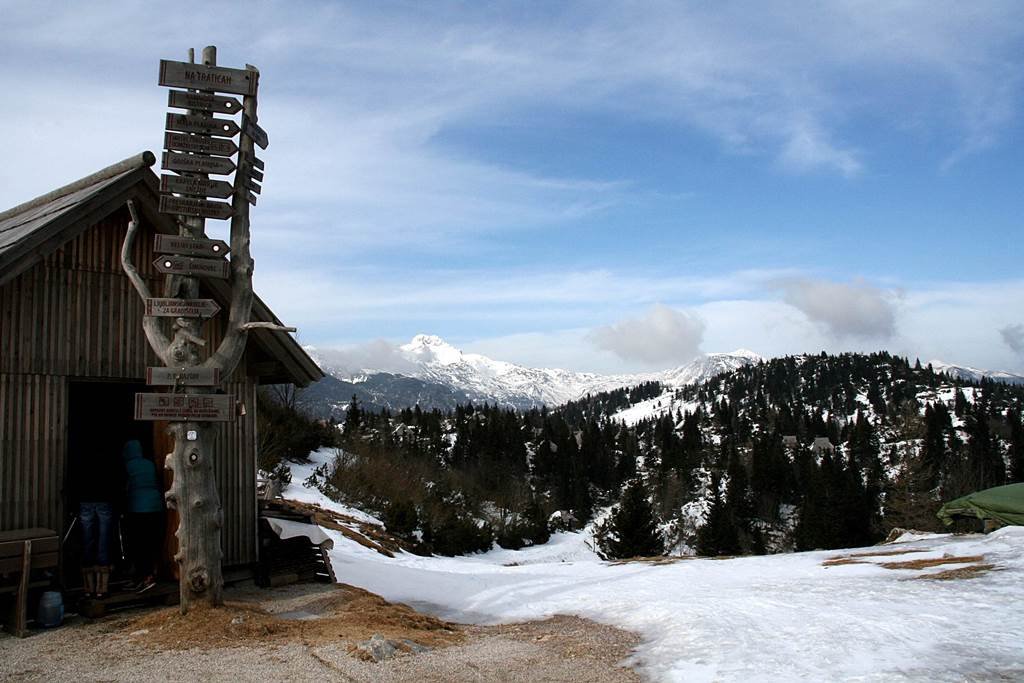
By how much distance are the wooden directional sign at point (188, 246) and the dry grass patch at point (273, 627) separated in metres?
4.32

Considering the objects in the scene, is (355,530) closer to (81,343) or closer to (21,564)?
(81,343)

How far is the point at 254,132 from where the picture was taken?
10.3m

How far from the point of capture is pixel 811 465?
77.9 m

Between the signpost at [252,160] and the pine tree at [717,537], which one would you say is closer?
the signpost at [252,160]

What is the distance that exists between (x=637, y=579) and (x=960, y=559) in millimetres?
6200

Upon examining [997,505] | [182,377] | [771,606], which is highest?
[182,377]

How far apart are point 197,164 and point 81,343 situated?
2914mm

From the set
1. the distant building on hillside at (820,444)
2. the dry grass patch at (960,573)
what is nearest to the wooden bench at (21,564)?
the dry grass patch at (960,573)

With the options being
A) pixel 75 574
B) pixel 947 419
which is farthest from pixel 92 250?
pixel 947 419

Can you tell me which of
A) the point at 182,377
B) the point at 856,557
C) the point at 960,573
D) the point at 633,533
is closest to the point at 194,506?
the point at 182,377

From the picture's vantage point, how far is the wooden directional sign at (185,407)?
9203 millimetres

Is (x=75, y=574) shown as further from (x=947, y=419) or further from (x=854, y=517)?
(x=947, y=419)

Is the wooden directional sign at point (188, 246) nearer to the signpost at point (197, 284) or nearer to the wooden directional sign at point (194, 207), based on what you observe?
the signpost at point (197, 284)

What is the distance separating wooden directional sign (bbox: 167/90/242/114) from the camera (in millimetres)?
9875
